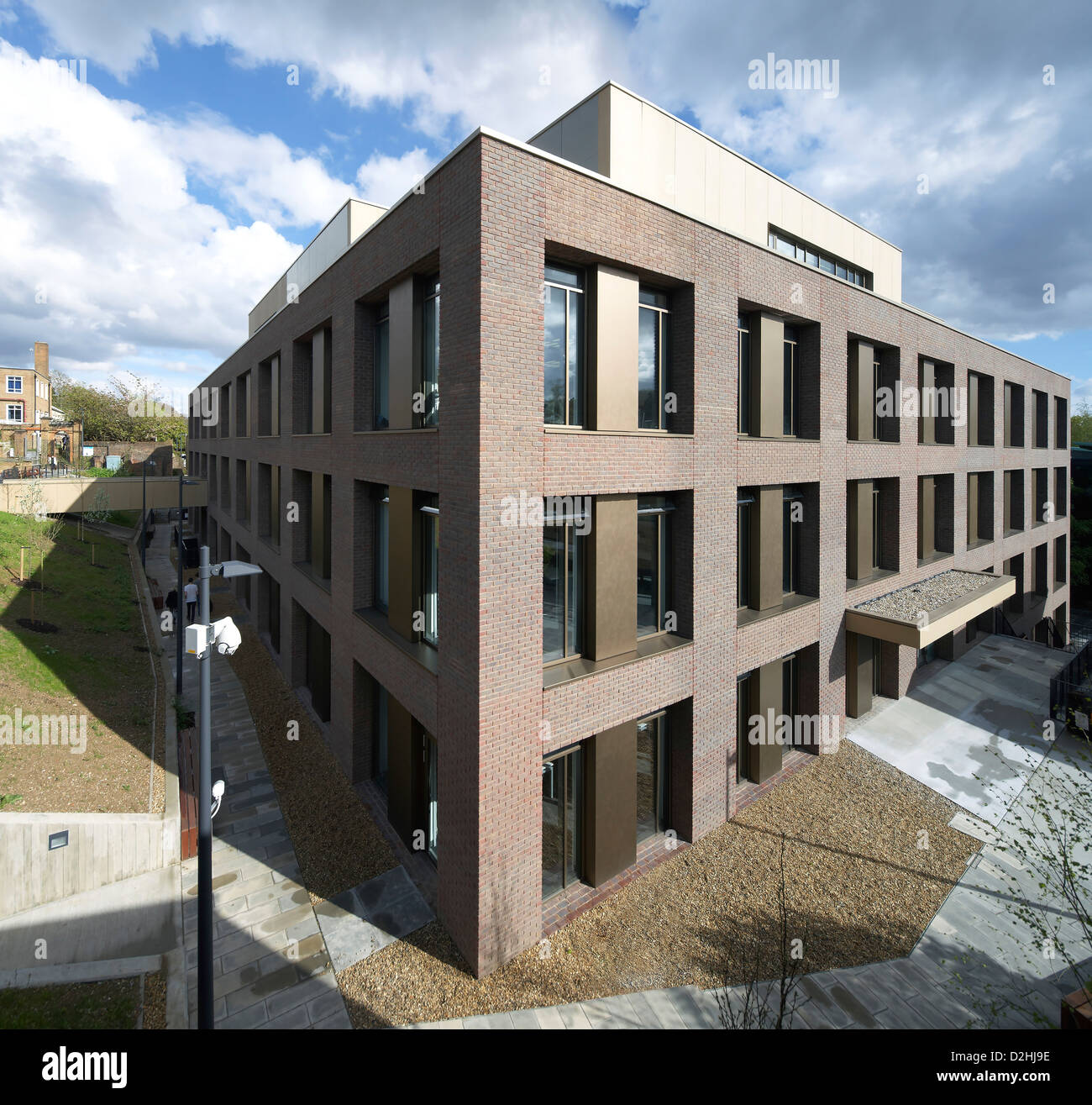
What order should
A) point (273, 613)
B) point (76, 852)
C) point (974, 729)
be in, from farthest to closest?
point (273, 613), point (974, 729), point (76, 852)

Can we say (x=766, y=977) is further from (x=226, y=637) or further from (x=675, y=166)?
(x=675, y=166)

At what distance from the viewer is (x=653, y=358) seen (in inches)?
430

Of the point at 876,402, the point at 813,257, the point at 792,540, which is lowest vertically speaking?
the point at 792,540

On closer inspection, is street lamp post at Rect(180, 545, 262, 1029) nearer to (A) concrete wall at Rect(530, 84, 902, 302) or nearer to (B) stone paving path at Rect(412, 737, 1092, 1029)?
(B) stone paving path at Rect(412, 737, 1092, 1029)

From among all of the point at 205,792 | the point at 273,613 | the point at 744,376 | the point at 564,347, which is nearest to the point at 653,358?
the point at 564,347

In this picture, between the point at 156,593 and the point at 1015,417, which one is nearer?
the point at 1015,417

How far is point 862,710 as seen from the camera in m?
16.3

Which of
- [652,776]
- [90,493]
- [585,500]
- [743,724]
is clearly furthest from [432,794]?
[90,493]

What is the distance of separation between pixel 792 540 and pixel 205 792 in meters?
13.3

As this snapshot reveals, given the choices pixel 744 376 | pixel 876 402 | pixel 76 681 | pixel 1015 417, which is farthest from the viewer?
pixel 1015 417

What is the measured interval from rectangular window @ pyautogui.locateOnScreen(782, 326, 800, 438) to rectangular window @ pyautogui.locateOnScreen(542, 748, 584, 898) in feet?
31.7

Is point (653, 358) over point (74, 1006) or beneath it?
over

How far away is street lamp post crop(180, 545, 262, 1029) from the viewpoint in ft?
22.8

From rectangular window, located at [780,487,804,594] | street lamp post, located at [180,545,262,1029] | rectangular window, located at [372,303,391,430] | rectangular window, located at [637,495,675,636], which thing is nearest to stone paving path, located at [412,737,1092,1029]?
street lamp post, located at [180,545,262,1029]
